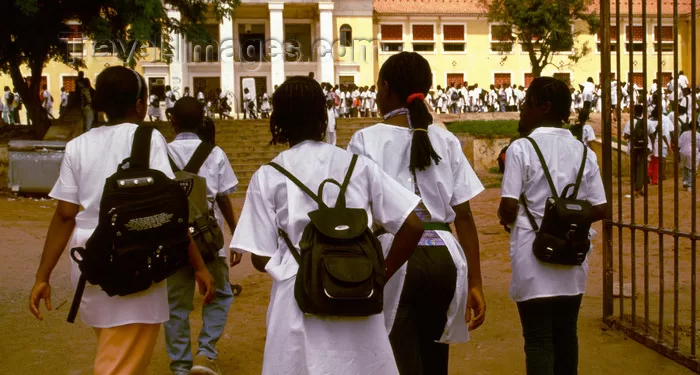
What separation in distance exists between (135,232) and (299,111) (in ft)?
2.54

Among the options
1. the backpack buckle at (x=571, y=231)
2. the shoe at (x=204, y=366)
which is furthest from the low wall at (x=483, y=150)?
the backpack buckle at (x=571, y=231)

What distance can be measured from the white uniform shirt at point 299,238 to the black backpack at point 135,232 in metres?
0.48

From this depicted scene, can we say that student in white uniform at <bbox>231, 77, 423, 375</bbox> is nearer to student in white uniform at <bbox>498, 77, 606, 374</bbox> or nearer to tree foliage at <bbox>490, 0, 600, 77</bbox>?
student in white uniform at <bbox>498, 77, 606, 374</bbox>

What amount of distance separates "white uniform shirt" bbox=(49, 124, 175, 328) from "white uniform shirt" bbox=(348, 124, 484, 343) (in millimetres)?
835

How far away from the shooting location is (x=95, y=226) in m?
3.24

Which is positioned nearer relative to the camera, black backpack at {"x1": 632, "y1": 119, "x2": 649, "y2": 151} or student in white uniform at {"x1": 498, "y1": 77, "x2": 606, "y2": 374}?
student in white uniform at {"x1": 498, "y1": 77, "x2": 606, "y2": 374}

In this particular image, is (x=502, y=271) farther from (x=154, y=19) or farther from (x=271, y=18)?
(x=271, y=18)

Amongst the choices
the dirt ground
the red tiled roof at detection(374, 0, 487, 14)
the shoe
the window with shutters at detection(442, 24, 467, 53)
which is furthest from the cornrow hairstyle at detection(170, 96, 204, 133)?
the window with shutters at detection(442, 24, 467, 53)

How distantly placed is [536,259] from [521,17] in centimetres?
2788

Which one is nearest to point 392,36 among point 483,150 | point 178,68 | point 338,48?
point 338,48

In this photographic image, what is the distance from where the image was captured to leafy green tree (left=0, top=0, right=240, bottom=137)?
18.0m

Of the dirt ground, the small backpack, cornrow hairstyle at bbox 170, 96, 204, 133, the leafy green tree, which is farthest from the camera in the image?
the leafy green tree

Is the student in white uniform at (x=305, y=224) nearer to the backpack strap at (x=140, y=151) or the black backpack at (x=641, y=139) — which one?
the backpack strap at (x=140, y=151)

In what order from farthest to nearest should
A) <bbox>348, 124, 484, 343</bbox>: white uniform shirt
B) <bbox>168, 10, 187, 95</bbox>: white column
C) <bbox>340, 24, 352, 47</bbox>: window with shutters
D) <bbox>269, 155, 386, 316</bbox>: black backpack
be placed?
<bbox>340, 24, 352, 47</bbox>: window with shutters → <bbox>168, 10, 187, 95</bbox>: white column → <bbox>348, 124, 484, 343</bbox>: white uniform shirt → <bbox>269, 155, 386, 316</bbox>: black backpack
